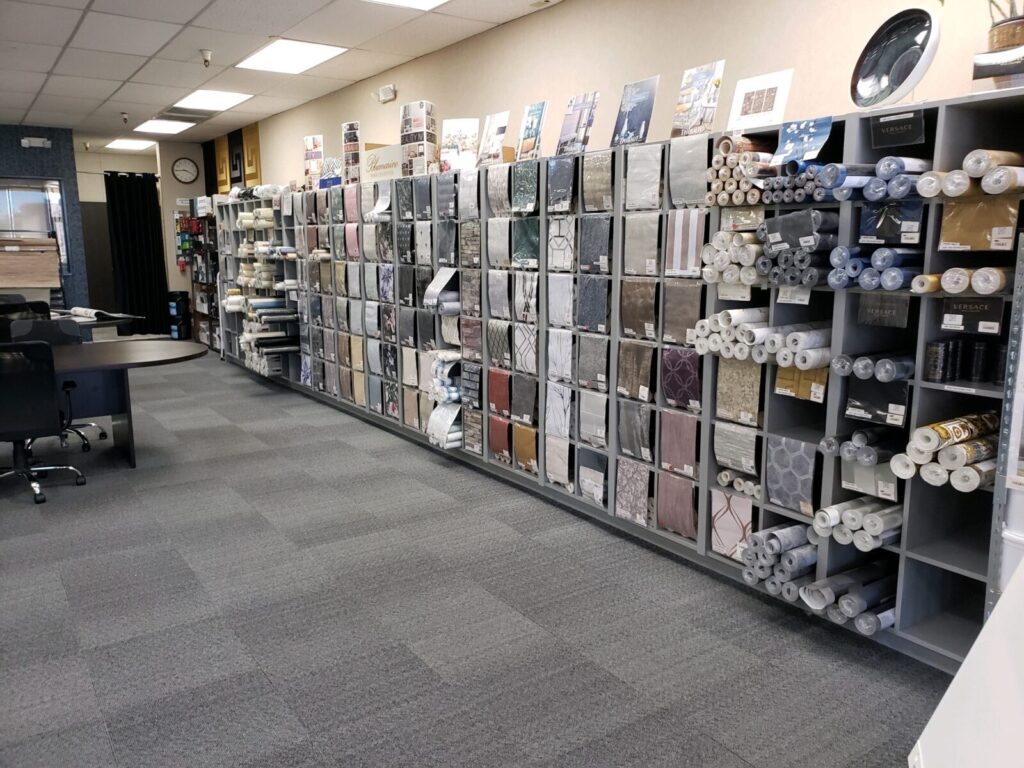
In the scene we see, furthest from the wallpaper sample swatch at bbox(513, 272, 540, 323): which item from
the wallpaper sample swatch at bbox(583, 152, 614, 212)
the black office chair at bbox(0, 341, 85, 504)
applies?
the black office chair at bbox(0, 341, 85, 504)

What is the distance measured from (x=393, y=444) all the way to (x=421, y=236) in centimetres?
146

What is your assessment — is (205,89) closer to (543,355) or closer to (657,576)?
(543,355)

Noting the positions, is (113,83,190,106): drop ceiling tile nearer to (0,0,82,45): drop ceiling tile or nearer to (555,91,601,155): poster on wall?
(0,0,82,45): drop ceiling tile

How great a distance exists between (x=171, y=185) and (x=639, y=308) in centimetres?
979

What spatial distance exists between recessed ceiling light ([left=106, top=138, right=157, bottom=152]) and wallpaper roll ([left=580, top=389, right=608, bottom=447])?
9.70m

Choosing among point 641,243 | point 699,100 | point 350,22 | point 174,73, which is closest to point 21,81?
point 174,73

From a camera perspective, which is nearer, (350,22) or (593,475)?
(593,475)

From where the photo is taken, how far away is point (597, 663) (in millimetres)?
2551

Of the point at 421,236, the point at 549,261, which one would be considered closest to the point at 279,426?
the point at 421,236

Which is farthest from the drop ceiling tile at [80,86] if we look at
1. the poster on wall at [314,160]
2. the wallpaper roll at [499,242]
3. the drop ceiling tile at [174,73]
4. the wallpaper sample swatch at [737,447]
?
→ the wallpaper sample swatch at [737,447]

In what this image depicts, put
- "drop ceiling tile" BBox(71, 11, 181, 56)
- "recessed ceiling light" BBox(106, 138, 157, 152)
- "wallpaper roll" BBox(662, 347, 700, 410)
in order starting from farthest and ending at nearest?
1. "recessed ceiling light" BBox(106, 138, 157, 152)
2. "drop ceiling tile" BBox(71, 11, 181, 56)
3. "wallpaper roll" BBox(662, 347, 700, 410)

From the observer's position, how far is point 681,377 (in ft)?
10.5

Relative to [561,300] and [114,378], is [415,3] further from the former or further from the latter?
[114,378]

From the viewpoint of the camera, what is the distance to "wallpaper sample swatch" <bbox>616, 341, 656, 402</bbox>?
3.38 meters
